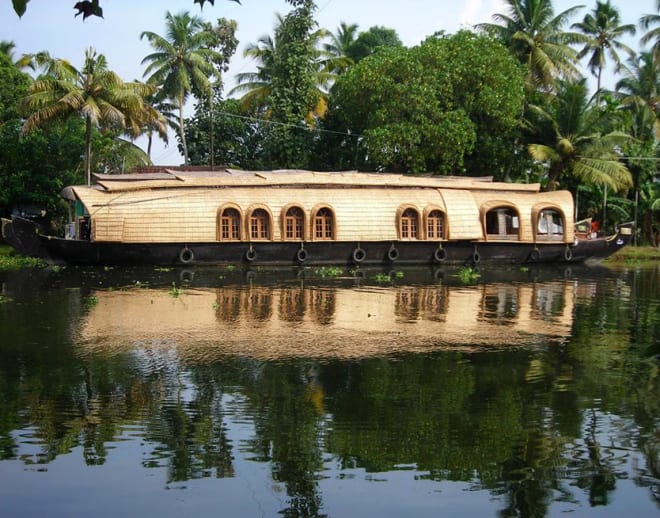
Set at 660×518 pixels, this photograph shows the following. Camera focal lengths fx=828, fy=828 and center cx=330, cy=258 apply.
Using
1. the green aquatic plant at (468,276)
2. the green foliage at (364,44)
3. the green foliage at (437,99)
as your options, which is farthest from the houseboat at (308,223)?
Answer: the green foliage at (364,44)

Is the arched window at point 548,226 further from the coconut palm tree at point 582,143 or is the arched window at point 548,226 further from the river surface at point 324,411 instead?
the river surface at point 324,411

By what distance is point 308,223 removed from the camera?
71.6ft

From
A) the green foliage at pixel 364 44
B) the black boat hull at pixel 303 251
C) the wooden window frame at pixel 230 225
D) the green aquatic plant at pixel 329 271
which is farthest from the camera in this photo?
→ the green foliage at pixel 364 44

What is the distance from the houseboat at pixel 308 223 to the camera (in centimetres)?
2052

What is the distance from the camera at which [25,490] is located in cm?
551

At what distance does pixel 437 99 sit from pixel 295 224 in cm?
714

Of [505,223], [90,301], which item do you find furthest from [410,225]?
[90,301]

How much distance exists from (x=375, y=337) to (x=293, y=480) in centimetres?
540

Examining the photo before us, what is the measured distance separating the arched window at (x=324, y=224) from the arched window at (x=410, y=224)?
79.9 inches

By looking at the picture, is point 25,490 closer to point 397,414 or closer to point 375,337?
point 397,414

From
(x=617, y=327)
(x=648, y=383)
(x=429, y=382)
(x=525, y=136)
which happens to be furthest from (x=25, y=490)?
(x=525, y=136)

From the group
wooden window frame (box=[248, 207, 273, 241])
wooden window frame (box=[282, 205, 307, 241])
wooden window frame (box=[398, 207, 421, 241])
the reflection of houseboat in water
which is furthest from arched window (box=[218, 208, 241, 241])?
the reflection of houseboat in water

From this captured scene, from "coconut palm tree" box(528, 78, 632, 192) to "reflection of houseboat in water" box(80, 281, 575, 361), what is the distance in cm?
1091

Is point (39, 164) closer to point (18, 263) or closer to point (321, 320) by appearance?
point (18, 263)
